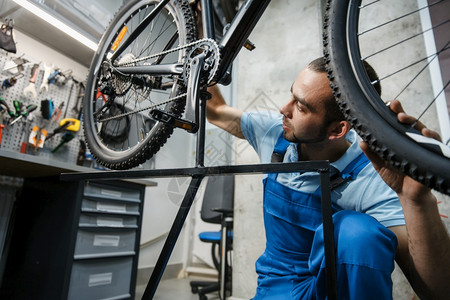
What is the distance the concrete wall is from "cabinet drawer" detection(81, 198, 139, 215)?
604 mm

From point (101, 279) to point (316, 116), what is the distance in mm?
1257

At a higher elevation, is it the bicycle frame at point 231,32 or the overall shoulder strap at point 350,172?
the bicycle frame at point 231,32

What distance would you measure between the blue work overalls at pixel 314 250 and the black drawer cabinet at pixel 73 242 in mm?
889

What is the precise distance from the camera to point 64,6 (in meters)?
1.54

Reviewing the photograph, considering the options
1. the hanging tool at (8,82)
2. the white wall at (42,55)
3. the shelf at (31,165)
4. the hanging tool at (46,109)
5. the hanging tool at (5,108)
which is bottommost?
the shelf at (31,165)

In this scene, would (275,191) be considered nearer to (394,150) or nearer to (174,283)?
(394,150)

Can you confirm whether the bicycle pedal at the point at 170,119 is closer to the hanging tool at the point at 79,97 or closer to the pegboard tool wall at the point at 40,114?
the pegboard tool wall at the point at 40,114

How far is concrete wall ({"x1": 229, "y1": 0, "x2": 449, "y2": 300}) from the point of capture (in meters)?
1.47

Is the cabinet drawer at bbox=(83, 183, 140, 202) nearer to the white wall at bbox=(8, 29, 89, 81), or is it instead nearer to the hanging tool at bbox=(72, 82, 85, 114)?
the hanging tool at bbox=(72, 82, 85, 114)

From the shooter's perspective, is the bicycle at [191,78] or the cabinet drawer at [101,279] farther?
the cabinet drawer at [101,279]

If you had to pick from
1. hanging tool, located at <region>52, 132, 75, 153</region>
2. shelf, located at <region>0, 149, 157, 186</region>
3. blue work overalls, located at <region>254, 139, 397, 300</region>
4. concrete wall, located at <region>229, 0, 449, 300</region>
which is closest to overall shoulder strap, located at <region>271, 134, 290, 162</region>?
blue work overalls, located at <region>254, 139, 397, 300</region>

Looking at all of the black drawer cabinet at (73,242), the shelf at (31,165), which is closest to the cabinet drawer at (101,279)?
the black drawer cabinet at (73,242)

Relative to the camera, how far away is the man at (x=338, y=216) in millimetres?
473

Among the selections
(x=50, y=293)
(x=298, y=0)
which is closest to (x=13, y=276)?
(x=50, y=293)
